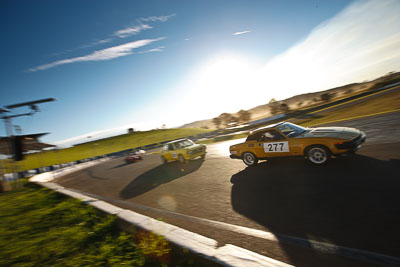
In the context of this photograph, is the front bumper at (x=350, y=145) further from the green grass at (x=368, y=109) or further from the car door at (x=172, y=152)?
the green grass at (x=368, y=109)

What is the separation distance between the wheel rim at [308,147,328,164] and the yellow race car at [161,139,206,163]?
6.19 metres

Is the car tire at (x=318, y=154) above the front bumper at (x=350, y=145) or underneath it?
underneath

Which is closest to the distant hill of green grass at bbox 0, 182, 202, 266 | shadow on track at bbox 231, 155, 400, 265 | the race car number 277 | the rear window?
the rear window

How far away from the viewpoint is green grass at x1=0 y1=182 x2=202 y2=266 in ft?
7.96

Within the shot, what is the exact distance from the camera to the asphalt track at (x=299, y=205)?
253cm

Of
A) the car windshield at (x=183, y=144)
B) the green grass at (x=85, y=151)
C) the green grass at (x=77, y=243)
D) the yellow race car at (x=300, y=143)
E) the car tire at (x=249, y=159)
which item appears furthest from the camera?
the green grass at (x=85, y=151)

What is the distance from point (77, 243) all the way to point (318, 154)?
633 cm

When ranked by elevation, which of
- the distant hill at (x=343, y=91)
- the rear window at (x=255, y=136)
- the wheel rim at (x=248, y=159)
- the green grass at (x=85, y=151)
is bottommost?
the wheel rim at (x=248, y=159)

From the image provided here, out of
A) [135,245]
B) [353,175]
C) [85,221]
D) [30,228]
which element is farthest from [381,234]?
[30,228]

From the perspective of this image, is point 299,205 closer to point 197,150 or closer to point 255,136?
point 255,136

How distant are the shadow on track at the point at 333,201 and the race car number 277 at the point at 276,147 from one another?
2.25 ft

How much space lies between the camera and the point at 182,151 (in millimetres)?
10734

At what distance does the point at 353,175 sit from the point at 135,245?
5074 mm

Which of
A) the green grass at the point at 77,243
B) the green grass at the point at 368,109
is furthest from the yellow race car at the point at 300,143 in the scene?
the green grass at the point at 368,109
